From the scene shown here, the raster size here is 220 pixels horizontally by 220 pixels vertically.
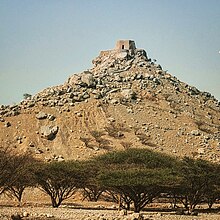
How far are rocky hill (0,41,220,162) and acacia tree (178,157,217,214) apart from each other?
2239 centimetres

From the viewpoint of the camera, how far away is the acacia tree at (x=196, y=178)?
128 feet

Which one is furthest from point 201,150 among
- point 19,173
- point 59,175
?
point 19,173

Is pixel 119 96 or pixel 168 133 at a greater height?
pixel 119 96

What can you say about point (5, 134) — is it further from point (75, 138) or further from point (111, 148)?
point (111, 148)

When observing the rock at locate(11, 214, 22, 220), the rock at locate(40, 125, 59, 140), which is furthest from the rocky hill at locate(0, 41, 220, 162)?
the rock at locate(11, 214, 22, 220)

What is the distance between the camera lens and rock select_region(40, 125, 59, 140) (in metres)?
67.8

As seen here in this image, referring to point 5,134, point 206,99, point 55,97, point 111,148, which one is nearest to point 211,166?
point 111,148

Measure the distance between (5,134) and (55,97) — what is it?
12.0m

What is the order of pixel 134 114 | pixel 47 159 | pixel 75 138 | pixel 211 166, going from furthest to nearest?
pixel 134 114
pixel 75 138
pixel 47 159
pixel 211 166

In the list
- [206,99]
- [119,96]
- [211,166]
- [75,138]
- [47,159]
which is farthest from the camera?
[206,99]

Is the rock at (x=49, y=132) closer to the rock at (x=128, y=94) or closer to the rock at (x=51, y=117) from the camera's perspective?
the rock at (x=51, y=117)

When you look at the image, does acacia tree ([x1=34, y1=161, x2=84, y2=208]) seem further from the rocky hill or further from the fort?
the fort

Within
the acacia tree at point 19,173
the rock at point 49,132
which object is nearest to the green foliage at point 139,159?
the acacia tree at point 19,173

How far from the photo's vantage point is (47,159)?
204 ft
